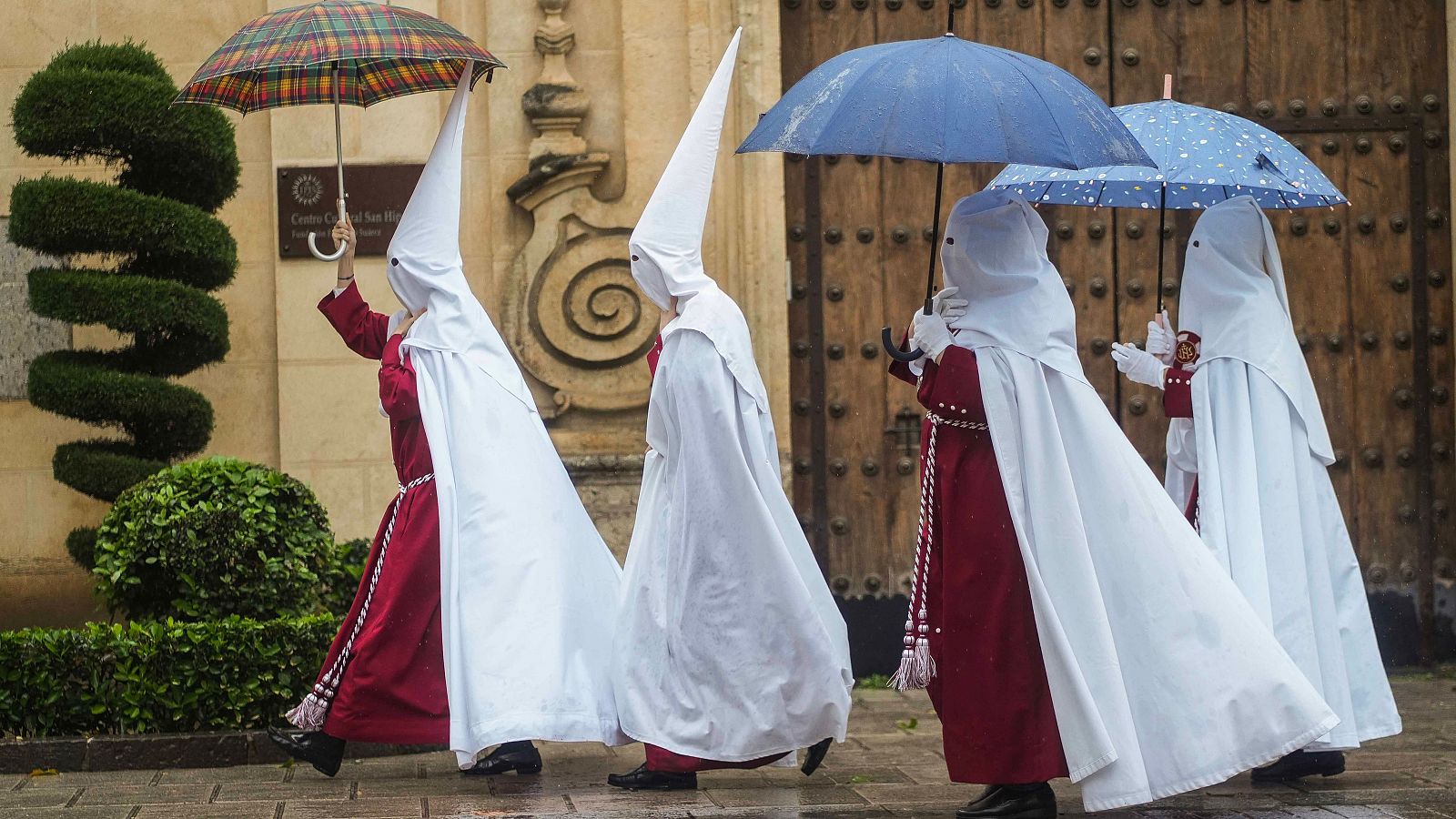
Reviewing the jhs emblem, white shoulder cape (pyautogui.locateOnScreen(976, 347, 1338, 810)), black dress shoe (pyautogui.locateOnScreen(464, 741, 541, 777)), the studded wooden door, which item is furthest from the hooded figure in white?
the studded wooden door

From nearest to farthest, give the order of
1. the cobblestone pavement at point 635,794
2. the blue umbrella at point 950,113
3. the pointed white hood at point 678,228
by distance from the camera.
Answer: the blue umbrella at point 950,113
the cobblestone pavement at point 635,794
the pointed white hood at point 678,228

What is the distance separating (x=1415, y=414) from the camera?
28.9 feet

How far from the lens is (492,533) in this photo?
6.07 metres

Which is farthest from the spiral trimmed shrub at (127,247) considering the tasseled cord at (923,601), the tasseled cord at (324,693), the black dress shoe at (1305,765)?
the black dress shoe at (1305,765)

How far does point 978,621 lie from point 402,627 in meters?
1.95

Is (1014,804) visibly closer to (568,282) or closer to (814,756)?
(814,756)

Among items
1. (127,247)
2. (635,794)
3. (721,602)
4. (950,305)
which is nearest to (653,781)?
(635,794)

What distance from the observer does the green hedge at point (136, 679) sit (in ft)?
21.0

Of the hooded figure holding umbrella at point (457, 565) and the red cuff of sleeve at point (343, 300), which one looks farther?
the red cuff of sleeve at point (343, 300)

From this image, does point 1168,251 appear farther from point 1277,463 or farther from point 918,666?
point 918,666

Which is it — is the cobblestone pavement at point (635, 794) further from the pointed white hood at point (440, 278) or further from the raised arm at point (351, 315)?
the raised arm at point (351, 315)

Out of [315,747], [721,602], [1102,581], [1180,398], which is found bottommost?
[315,747]

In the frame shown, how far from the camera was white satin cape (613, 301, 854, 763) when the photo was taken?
5555mm

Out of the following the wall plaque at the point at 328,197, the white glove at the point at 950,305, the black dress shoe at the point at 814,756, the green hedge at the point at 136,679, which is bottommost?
the black dress shoe at the point at 814,756
